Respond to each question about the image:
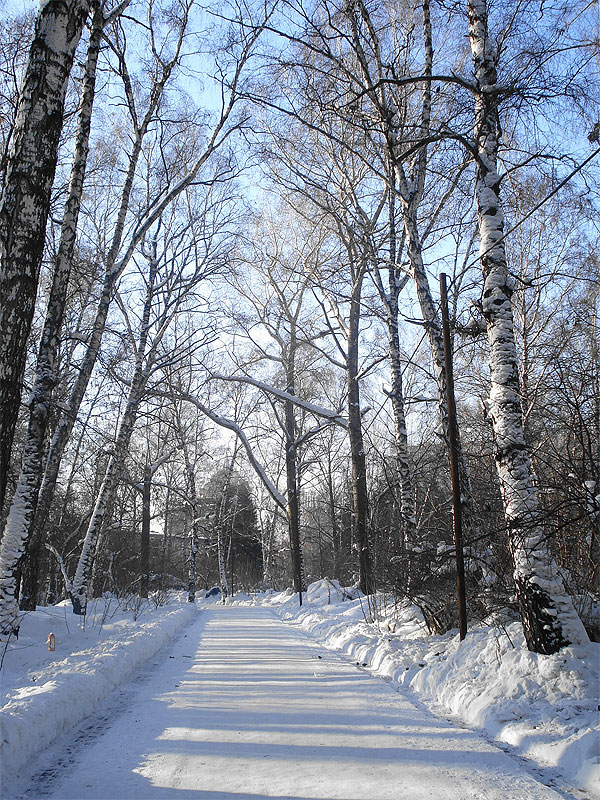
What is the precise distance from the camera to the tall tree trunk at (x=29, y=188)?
402 cm

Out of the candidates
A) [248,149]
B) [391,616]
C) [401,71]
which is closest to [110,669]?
[391,616]

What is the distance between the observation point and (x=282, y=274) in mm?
19812

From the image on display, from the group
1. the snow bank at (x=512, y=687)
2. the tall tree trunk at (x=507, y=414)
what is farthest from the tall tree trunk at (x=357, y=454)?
the tall tree trunk at (x=507, y=414)

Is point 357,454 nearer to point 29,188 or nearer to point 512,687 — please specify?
point 512,687

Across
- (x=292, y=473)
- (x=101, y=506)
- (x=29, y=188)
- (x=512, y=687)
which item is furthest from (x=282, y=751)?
(x=292, y=473)

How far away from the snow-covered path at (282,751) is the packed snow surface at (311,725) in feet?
0.05

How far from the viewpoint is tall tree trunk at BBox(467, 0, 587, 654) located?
483cm

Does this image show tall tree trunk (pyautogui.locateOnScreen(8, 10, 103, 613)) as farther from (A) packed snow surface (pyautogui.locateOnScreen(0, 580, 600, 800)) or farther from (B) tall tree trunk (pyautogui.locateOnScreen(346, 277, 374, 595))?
(B) tall tree trunk (pyautogui.locateOnScreen(346, 277, 374, 595))

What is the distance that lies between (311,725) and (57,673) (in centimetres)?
278

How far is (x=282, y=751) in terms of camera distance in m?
3.60

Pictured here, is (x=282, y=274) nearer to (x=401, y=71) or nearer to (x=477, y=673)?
(x=401, y=71)

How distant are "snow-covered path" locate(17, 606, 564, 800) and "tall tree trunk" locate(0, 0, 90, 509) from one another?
6.48 ft

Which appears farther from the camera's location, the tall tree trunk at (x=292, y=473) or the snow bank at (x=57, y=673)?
the tall tree trunk at (x=292, y=473)

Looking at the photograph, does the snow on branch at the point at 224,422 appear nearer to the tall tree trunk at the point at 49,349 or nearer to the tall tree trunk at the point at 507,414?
the tall tree trunk at the point at 49,349
